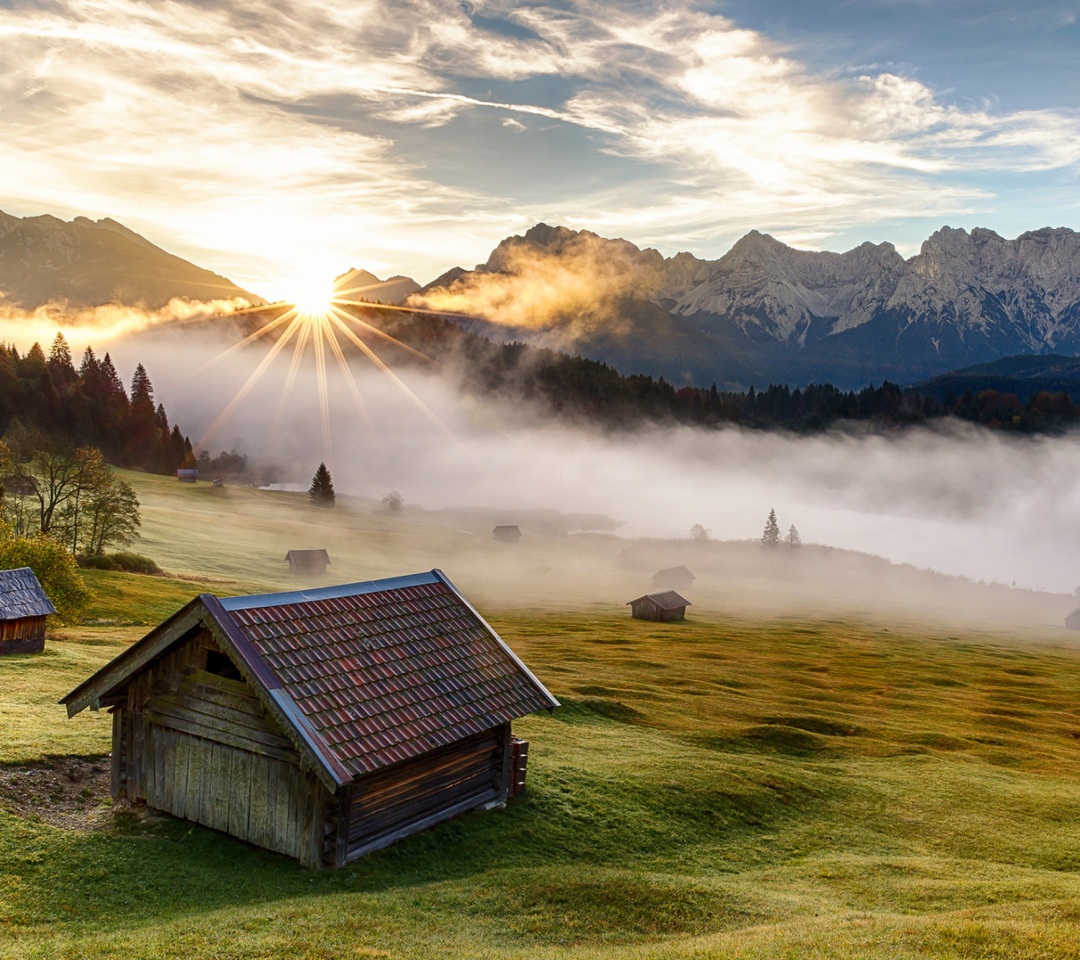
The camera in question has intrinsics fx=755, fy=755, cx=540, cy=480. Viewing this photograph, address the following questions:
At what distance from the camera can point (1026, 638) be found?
A: 118 m

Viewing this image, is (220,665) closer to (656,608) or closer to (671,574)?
(656,608)

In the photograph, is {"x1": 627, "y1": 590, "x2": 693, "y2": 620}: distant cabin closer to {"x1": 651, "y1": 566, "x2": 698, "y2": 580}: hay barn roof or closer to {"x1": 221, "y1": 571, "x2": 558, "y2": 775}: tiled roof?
{"x1": 651, "y1": 566, "x2": 698, "y2": 580}: hay barn roof

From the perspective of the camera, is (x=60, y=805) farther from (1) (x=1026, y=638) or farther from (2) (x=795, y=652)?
(1) (x=1026, y=638)

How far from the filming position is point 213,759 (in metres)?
20.3

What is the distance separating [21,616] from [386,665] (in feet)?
109

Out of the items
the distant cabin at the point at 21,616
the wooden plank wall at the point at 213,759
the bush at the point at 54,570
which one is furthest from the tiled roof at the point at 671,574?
Result: the wooden plank wall at the point at 213,759

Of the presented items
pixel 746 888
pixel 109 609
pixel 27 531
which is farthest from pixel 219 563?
pixel 746 888

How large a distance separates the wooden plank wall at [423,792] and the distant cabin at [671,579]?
12567cm

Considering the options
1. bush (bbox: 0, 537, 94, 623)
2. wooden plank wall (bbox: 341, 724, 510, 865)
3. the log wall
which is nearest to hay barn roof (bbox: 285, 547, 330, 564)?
bush (bbox: 0, 537, 94, 623)

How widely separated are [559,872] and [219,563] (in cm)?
9373

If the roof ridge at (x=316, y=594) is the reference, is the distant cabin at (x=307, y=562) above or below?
below

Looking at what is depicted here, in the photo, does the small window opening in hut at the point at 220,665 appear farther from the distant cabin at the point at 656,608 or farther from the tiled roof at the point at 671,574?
the tiled roof at the point at 671,574

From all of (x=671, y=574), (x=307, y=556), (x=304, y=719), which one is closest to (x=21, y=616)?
(x=304, y=719)

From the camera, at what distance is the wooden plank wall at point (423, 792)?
19.6 m
